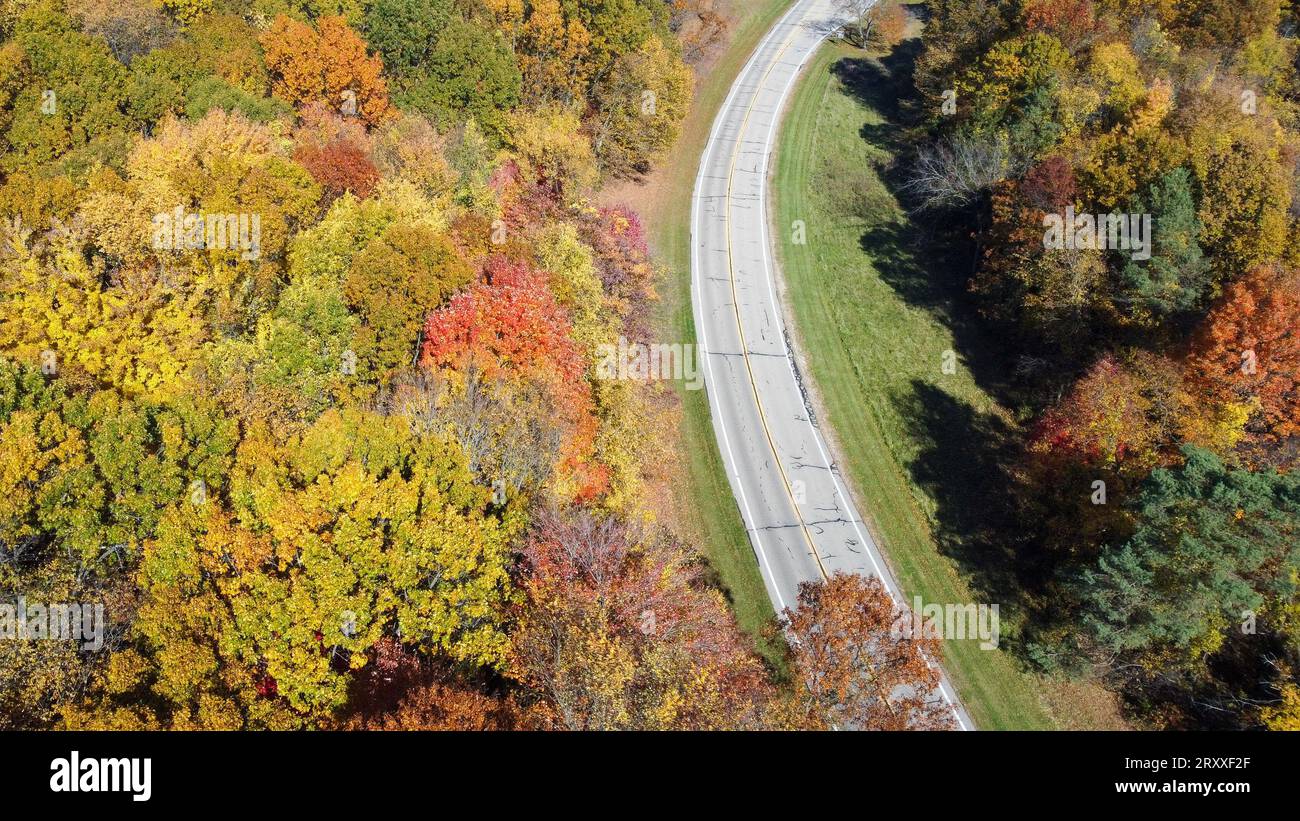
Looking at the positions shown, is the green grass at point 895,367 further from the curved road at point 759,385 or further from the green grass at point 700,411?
the green grass at point 700,411

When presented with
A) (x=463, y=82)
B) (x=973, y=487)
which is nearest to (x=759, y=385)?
(x=973, y=487)

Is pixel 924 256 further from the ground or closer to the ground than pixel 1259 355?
further from the ground

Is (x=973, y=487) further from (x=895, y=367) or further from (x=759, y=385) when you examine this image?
(x=759, y=385)

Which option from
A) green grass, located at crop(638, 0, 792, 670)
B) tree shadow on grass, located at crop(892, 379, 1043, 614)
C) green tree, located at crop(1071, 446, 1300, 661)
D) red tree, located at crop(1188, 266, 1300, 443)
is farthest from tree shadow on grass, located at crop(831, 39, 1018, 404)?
green tree, located at crop(1071, 446, 1300, 661)

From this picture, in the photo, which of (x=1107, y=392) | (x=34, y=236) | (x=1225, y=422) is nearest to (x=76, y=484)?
(x=34, y=236)

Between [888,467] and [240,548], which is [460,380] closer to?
[240,548]

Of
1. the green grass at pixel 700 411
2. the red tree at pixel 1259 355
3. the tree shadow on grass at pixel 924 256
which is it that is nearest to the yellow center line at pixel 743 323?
the green grass at pixel 700 411
